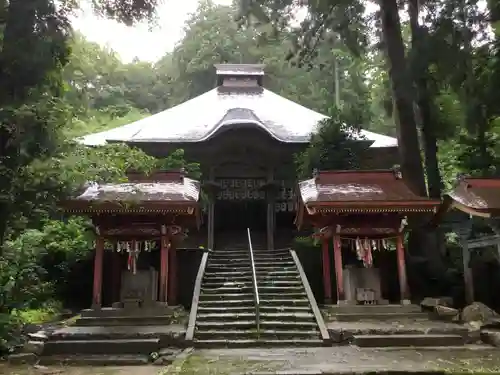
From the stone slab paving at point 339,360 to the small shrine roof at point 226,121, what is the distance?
28.4 ft

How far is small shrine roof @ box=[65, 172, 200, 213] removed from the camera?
9953 mm

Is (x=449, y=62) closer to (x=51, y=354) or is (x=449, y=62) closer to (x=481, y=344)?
(x=481, y=344)

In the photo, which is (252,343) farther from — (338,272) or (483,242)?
(483,242)

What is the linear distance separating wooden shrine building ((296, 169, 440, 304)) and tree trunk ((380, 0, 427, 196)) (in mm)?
1740

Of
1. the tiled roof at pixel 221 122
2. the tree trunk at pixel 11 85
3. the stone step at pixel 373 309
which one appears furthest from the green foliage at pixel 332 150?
the tree trunk at pixel 11 85

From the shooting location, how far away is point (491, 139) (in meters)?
12.4

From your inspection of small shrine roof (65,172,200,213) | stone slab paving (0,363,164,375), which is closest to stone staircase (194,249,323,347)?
stone slab paving (0,363,164,375)

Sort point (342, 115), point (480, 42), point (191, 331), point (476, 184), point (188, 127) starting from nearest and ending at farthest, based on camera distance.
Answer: point (191, 331) → point (476, 184) → point (480, 42) → point (342, 115) → point (188, 127)

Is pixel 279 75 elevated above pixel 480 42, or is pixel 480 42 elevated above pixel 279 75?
pixel 279 75

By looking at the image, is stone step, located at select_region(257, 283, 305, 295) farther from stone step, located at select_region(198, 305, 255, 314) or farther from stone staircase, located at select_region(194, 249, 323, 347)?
stone step, located at select_region(198, 305, 255, 314)

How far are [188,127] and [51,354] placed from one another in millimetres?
11610

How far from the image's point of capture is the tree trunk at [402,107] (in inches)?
518

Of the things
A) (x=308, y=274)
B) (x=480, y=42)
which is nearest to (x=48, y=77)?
(x=308, y=274)

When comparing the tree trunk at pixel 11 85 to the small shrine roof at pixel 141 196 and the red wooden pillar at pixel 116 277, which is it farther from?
the red wooden pillar at pixel 116 277
